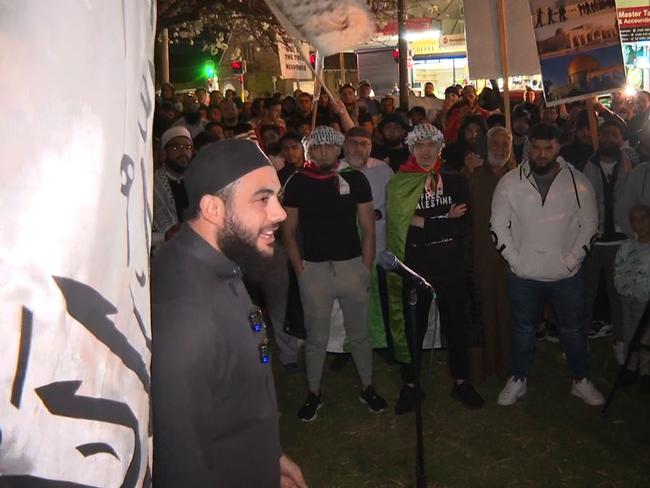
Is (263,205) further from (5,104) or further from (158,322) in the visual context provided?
(5,104)

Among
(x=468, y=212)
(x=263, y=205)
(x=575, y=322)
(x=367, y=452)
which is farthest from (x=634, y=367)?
(x=263, y=205)

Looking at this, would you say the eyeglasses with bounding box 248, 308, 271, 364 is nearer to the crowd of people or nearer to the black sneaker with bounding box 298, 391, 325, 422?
the crowd of people

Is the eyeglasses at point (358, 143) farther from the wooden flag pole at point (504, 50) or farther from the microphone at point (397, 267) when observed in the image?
the microphone at point (397, 267)

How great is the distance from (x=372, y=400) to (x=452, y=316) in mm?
939

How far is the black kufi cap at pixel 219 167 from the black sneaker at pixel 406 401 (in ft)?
11.8

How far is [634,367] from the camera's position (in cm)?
572

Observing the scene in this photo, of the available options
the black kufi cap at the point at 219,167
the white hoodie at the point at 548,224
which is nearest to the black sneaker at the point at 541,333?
the white hoodie at the point at 548,224

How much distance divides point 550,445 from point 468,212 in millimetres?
1863

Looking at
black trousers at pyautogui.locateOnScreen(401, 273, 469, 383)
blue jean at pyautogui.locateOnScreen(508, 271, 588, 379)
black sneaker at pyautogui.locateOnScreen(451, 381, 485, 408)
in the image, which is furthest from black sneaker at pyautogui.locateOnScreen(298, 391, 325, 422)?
blue jean at pyautogui.locateOnScreen(508, 271, 588, 379)

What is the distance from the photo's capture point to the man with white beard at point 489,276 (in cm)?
566

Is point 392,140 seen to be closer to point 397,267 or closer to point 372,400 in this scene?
point 372,400

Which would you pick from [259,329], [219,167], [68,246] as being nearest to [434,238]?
[259,329]

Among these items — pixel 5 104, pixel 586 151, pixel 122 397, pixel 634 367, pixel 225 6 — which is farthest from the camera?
pixel 225 6

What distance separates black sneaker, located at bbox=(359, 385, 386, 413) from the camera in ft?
18.0
